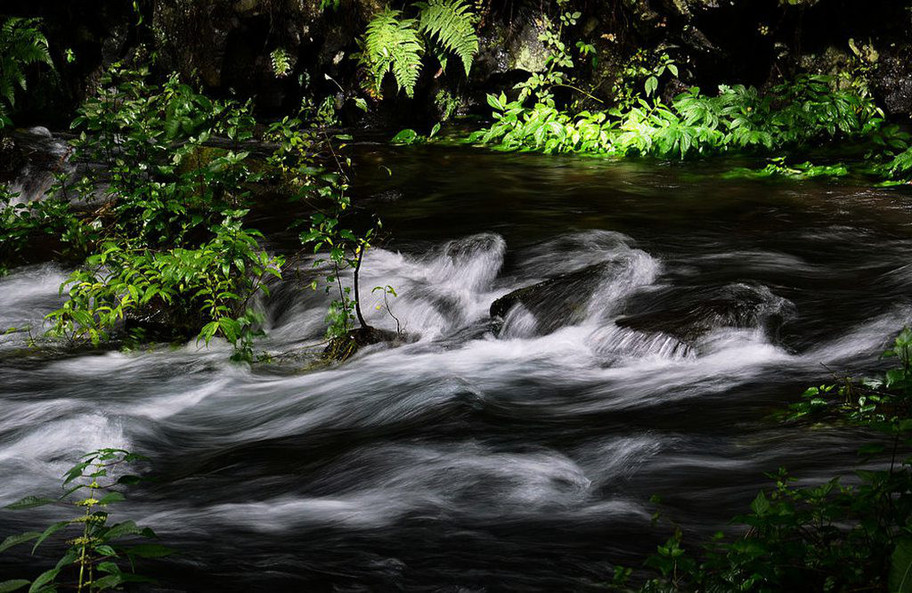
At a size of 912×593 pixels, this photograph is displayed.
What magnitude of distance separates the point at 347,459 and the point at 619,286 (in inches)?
91.5

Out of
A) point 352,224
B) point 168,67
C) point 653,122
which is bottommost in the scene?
point 352,224

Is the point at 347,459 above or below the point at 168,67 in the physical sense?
below

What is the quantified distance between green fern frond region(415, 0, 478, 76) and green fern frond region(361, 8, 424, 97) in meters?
0.22

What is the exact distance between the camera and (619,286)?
5.26 meters

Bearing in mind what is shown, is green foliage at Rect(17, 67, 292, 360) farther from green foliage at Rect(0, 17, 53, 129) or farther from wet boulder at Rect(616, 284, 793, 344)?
green foliage at Rect(0, 17, 53, 129)

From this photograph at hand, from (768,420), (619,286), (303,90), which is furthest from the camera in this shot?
(303,90)

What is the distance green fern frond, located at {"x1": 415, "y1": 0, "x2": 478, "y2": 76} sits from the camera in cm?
1018

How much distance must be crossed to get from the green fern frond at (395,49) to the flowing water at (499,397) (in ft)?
11.7

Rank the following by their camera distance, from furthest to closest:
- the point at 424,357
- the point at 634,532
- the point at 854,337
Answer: the point at 424,357
the point at 854,337
the point at 634,532

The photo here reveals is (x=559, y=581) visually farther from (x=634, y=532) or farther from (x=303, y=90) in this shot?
(x=303, y=90)

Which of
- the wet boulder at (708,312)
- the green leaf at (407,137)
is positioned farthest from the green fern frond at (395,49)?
the wet boulder at (708,312)

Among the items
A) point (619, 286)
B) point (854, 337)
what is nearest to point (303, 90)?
point (619, 286)

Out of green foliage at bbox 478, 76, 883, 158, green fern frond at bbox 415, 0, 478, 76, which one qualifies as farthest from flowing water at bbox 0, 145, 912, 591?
green fern frond at bbox 415, 0, 478, 76

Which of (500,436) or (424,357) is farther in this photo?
(424,357)
